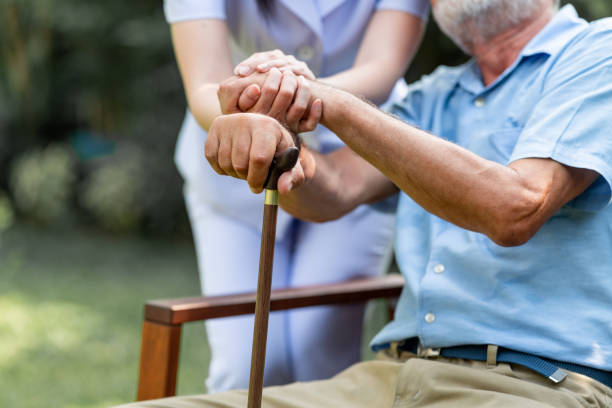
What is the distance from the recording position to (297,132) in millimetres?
1687

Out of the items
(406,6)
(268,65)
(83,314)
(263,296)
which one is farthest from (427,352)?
(83,314)

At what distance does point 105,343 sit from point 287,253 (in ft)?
8.95

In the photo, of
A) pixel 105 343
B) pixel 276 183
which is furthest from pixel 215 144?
pixel 105 343

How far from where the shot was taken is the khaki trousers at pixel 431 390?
152cm

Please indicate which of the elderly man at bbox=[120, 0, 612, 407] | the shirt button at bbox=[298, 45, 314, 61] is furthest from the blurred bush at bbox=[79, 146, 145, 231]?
the elderly man at bbox=[120, 0, 612, 407]

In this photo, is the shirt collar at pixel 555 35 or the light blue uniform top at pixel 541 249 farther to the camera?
the shirt collar at pixel 555 35

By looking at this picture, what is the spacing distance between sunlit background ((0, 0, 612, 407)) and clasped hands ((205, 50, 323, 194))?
2505 mm

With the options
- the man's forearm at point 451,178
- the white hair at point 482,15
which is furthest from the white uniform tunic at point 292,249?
the man's forearm at point 451,178

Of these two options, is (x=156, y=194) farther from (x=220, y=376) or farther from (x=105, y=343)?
(x=220, y=376)

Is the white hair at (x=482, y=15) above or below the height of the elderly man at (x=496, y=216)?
above

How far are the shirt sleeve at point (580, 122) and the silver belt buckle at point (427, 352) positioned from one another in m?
0.44

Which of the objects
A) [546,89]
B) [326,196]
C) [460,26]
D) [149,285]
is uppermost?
[460,26]

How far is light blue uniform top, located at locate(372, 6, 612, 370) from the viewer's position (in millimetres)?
1585

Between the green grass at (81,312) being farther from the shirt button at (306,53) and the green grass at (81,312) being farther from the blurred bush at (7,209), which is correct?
the shirt button at (306,53)
